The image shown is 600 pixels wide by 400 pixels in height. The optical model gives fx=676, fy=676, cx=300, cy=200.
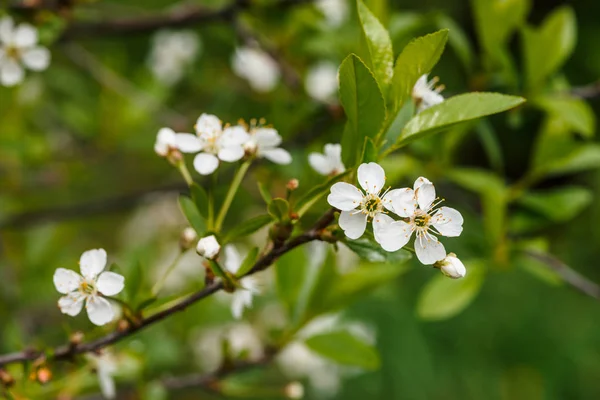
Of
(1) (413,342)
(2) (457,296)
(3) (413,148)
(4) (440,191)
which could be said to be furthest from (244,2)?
(1) (413,342)

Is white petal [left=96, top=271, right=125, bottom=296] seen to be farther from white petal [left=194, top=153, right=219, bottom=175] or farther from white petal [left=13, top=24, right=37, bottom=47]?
white petal [left=13, top=24, right=37, bottom=47]

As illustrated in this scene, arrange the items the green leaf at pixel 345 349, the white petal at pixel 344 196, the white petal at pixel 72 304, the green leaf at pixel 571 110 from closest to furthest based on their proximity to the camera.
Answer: the white petal at pixel 344 196
the white petal at pixel 72 304
the green leaf at pixel 345 349
the green leaf at pixel 571 110

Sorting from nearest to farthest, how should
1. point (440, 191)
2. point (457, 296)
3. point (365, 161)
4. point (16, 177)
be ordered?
point (365, 161), point (457, 296), point (440, 191), point (16, 177)

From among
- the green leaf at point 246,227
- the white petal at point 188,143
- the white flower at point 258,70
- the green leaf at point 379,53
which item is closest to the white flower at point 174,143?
the white petal at point 188,143

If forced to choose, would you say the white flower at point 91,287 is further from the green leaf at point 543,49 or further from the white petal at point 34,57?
the green leaf at point 543,49

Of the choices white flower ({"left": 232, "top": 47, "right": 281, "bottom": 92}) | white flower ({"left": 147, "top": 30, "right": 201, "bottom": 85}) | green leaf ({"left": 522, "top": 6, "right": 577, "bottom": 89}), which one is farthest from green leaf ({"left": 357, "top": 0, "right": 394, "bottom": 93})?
white flower ({"left": 147, "top": 30, "right": 201, "bottom": 85})

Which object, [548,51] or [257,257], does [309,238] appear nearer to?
[257,257]

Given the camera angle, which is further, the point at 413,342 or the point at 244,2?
the point at 413,342
